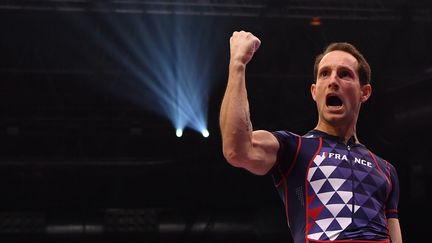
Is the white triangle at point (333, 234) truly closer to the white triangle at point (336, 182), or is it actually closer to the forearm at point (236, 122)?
the white triangle at point (336, 182)

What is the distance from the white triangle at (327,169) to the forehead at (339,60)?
1.26 feet

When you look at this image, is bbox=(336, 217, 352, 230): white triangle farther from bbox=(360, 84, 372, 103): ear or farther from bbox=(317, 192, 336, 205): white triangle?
bbox=(360, 84, 372, 103): ear

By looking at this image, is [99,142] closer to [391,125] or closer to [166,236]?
[166,236]

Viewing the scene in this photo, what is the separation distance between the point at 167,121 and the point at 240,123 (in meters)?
8.88

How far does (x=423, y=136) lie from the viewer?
9164 mm

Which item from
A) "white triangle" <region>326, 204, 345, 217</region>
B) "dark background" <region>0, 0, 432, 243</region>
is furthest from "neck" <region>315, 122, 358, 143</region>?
"dark background" <region>0, 0, 432, 243</region>

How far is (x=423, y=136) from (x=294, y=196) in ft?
24.2

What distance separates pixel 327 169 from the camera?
2240 millimetres

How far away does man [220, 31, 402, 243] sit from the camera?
203 cm

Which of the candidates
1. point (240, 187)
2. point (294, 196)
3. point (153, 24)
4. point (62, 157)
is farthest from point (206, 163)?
point (294, 196)

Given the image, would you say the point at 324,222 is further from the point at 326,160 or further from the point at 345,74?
the point at 345,74

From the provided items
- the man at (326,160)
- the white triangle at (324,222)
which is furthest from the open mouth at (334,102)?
the white triangle at (324,222)

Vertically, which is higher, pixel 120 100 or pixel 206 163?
pixel 120 100

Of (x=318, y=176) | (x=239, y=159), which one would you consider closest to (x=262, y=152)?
(x=239, y=159)
